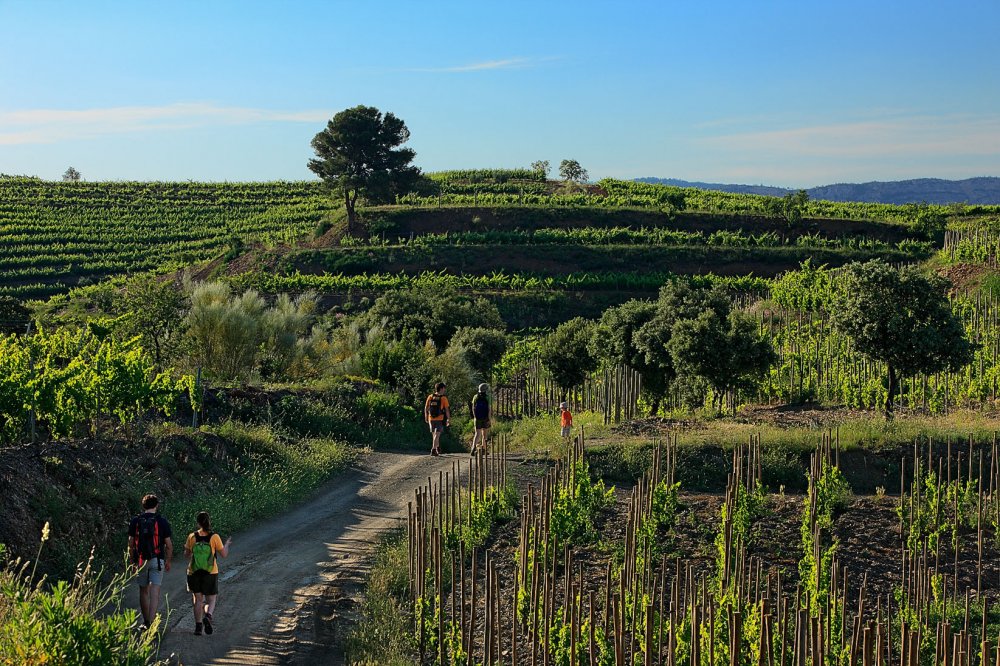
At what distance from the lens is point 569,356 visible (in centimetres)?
2994

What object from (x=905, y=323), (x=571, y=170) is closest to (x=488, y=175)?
(x=571, y=170)

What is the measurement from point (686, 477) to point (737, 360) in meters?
6.20

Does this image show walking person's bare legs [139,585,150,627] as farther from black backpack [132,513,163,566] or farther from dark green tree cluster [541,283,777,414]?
dark green tree cluster [541,283,777,414]

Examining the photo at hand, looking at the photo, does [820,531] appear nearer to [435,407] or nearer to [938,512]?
[938,512]

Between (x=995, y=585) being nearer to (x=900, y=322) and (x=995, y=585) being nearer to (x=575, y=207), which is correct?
(x=900, y=322)

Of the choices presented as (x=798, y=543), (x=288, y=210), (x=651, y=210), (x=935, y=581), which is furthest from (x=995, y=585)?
(x=288, y=210)

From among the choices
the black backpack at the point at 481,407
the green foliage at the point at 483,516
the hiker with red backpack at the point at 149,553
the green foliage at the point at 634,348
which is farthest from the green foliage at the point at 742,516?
the green foliage at the point at 634,348

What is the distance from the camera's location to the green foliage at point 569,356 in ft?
97.9

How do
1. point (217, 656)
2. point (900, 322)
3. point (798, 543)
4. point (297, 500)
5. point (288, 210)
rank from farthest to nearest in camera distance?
1. point (288, 210)
2. point (900, 322)
3. point (297, 500)
4. point (798, 543)
5. point (217, 656)

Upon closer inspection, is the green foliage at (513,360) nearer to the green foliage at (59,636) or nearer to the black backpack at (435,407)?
the black backpack at (435,407)

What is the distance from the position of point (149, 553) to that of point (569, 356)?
20.6m

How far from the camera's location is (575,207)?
7144 cm

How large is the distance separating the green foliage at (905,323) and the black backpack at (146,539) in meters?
15.0

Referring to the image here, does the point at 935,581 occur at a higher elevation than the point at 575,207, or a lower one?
lower
